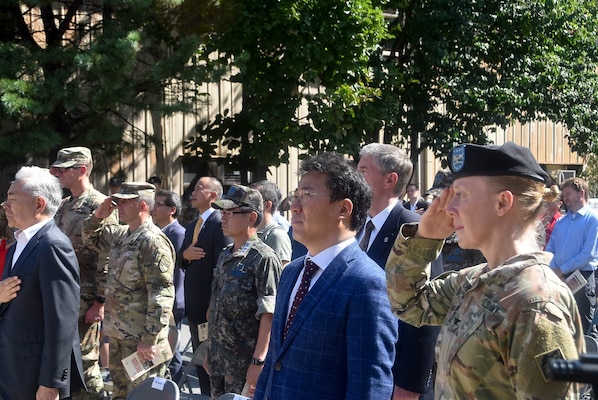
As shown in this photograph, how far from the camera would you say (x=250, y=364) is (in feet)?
16.1

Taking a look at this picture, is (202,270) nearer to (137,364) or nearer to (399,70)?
(137,364)

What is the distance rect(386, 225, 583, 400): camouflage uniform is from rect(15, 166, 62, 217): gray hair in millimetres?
3262

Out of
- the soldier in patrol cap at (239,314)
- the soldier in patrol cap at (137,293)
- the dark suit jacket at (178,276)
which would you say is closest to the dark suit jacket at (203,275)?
the dark suit jacket at (178,276)

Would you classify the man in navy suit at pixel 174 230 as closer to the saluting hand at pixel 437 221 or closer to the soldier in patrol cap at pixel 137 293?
the soldier in patrol cap at pixel 137 293

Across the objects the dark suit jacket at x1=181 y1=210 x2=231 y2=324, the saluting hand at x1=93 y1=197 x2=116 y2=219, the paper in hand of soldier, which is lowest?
the paper in hand of soldier

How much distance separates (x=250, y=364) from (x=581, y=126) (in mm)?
14957

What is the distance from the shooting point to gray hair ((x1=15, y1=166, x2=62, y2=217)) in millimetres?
4941

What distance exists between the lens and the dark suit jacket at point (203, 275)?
282 inches

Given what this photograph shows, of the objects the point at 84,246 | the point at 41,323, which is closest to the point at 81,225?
the point at 84,246

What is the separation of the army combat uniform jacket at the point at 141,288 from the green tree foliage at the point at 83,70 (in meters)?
3.47

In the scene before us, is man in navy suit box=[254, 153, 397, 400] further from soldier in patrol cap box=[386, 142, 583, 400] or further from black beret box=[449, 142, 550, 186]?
black beret box=[449, 142, 550, 186]

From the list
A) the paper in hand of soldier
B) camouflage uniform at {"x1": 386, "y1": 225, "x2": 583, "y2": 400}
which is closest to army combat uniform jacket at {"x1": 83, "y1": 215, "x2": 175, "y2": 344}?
the paper in hand of soldier

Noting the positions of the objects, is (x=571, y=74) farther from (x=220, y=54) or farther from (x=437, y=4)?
(x=220, y=54)

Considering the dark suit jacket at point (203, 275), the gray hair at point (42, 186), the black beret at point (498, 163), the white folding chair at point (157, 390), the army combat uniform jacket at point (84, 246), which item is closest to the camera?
the black beret at point (498, 163)
